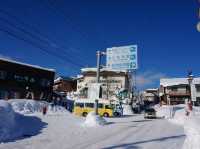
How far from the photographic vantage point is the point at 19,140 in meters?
13.1

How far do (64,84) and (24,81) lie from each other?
3779cm

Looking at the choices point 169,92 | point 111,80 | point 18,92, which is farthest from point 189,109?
point 111,80

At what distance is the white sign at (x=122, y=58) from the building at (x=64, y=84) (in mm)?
61017

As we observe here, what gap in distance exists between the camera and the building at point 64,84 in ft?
278

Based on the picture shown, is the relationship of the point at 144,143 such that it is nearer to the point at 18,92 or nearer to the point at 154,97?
the point at 18,92

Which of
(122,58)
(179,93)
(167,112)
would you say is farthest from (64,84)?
(122,58)

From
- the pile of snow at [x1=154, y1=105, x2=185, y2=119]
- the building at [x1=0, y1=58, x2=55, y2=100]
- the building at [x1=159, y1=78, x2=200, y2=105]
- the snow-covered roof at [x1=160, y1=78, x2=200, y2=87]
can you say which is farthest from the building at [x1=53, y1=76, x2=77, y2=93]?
the pile of snow at [x1=154, y1=105, x2=185, y2=119]

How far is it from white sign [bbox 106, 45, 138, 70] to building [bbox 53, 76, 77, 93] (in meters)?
61.0

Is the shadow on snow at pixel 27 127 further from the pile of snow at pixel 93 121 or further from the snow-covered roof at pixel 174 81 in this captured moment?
the snow-covered roof at pixel 174 81

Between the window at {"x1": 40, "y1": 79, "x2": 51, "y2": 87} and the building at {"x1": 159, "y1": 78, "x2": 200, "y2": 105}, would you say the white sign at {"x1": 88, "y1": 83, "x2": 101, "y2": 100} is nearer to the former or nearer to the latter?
the window at {"x1": 40, "y1": 79, "x2": 51, "y2": 87}

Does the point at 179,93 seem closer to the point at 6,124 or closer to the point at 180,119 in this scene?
the point at 180,119

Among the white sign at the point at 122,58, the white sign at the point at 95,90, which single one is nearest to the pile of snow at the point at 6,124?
the white sign at the point at 95,90

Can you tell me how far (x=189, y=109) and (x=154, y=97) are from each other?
240 ft

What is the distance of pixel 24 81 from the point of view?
159 ft
